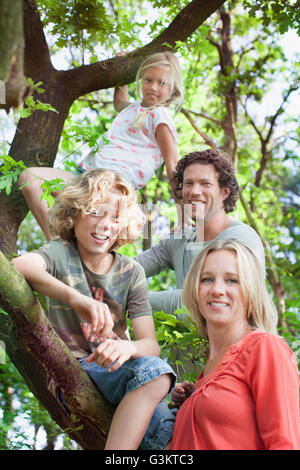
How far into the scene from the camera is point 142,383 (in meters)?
2.18

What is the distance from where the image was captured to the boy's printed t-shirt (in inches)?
99.0

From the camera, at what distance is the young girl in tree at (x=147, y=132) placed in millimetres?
4148

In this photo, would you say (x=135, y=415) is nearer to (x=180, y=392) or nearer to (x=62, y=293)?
(x=180, y=392)

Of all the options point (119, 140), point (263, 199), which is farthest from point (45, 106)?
point (263, 199)

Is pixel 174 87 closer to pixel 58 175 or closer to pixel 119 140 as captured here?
pixel 119 140

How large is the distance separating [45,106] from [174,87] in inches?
65.5

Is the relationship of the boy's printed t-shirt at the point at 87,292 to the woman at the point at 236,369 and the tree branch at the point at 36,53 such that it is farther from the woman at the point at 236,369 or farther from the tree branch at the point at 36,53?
the tree branch at the point at 36,53

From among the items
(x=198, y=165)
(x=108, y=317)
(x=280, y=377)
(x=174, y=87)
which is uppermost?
(x=174, y=87)

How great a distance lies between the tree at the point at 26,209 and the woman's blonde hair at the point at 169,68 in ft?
0.47

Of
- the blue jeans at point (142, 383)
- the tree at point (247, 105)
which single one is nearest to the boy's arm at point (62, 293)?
the blue jeans at point (142, 383)

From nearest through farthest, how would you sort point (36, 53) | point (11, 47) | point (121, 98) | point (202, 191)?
1. point (11, 47)
2. point (202, 191)
3. point (36, 53)
4. point (121, 98)

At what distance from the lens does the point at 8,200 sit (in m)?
3.88

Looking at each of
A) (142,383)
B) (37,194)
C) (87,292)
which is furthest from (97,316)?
(37,194)

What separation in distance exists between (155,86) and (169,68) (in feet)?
0.57
